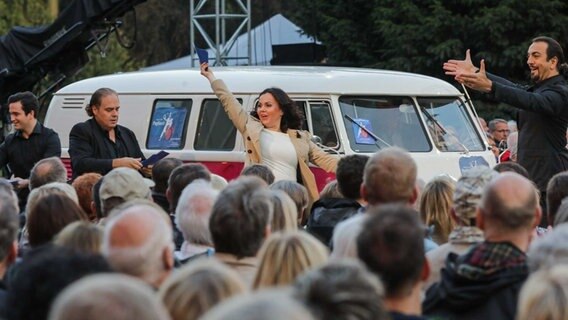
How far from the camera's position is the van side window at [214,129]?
14.9m

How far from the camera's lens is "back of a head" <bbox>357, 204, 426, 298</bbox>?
481cm

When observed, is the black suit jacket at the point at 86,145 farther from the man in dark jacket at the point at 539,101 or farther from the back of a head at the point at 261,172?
the man in dark jacket at the point at 539,101

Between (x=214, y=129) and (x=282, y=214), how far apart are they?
28.3 feet

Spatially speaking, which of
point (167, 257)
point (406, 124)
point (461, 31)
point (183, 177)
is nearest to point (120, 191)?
point (183, 177)

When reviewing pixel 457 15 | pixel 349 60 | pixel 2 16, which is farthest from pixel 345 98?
pixel 2 16

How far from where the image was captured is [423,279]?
510 centimetres

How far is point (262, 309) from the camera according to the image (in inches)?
131

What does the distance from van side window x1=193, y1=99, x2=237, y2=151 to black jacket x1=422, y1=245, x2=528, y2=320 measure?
9.27m

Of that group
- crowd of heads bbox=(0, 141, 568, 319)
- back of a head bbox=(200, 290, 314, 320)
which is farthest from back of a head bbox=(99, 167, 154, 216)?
back of a head bbox=(200, 290, 314, 320)

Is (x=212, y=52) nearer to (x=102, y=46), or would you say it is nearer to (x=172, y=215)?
(x=102, y=46)

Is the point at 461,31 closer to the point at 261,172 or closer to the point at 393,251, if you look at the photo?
the point at 261,172

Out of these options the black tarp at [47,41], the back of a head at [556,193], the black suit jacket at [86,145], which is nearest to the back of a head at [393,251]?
the back of a head at [556,193]

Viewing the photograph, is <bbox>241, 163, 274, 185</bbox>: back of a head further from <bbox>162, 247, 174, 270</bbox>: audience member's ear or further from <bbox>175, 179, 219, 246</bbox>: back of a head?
<bbox>162, 247, 174, 270</bbox>: audience member's ear

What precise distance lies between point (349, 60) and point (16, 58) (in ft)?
30.0
